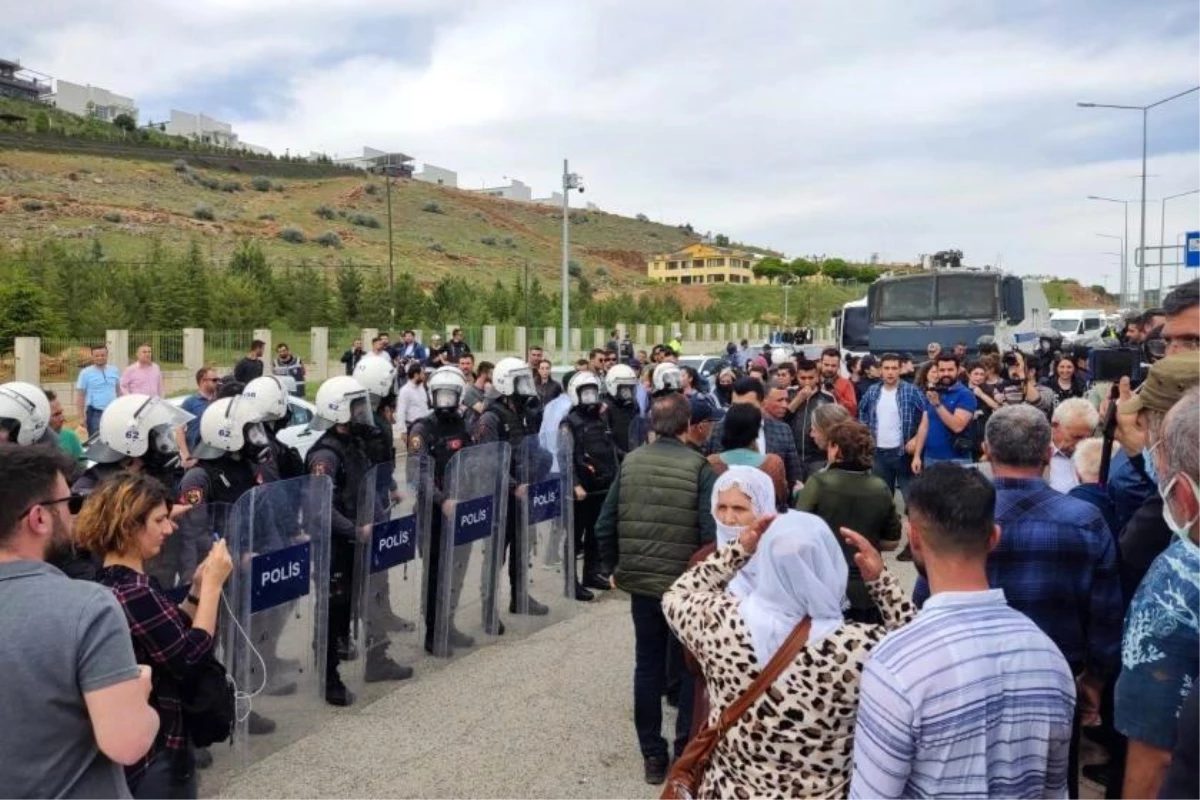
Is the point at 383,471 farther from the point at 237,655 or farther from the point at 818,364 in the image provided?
the point at 818,364

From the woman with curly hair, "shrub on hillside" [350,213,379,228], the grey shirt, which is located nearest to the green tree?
the woman with curly hair

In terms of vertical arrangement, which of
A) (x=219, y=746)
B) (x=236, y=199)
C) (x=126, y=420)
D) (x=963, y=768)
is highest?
(x=236, y=199)

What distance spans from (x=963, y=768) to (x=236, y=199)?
279 feet

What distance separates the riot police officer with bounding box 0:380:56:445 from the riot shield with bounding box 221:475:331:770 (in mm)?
1217

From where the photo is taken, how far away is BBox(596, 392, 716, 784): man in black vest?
4.75 m

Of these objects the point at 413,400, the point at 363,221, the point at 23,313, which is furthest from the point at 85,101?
the point at 413,400

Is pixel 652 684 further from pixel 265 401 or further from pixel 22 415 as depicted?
pixel 22 415

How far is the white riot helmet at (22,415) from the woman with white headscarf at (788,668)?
3878 millimetres

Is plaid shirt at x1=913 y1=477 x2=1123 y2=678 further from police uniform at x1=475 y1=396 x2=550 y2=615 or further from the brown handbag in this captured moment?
police uniform at x1=475 y1=396 x2=550 y2=615

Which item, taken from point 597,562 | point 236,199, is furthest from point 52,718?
point 236,199

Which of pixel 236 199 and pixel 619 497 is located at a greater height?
pixel 236 199

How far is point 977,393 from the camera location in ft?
32.4

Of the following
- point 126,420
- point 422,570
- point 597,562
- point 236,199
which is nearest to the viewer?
point 126,420

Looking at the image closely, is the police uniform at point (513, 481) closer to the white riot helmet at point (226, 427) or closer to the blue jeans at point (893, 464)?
the white riot helmet at point (226, 427)
